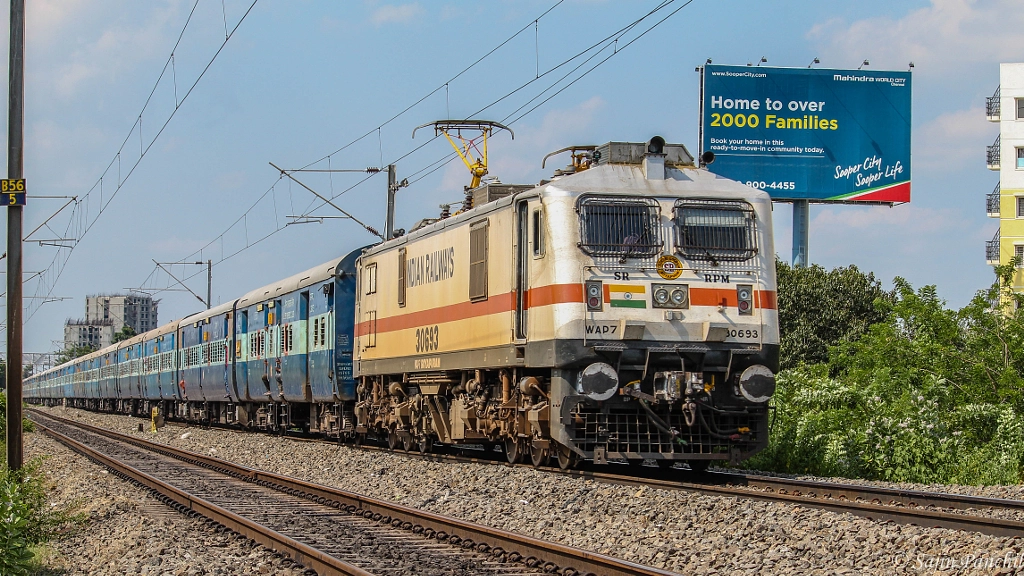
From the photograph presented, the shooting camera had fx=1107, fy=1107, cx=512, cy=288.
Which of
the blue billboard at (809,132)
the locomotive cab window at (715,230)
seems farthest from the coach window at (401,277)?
the blue billboard at (809,132)

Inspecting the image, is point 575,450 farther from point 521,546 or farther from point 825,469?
point 825,469

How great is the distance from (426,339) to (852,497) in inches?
305

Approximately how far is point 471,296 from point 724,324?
400 cm

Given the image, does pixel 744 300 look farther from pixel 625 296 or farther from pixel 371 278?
pixel 371 278

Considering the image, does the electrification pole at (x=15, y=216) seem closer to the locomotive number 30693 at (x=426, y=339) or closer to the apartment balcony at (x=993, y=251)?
the locomotive number 30693 at (x=426, y=339)

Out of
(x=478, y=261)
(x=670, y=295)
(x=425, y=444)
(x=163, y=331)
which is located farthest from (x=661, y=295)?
(x=163, y=331)

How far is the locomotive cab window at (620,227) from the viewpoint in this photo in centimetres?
1296

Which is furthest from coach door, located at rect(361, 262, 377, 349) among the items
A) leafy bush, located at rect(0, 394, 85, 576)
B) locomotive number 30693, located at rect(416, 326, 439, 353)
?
leafy bush, located at rect(0, 394, 85, 576)

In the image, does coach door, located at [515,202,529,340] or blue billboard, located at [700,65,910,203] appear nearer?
coach door, located at [515,202,529,340]

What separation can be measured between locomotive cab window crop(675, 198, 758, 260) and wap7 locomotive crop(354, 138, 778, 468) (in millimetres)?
15

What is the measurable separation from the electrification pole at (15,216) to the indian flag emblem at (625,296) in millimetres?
8114

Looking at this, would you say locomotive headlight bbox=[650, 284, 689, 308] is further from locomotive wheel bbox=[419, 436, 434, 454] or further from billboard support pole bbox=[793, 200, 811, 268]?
billboard support pole bbox=[793, 200, 811, 268]

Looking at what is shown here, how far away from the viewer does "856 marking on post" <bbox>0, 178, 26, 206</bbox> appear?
14883mm

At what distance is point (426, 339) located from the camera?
1734cm
